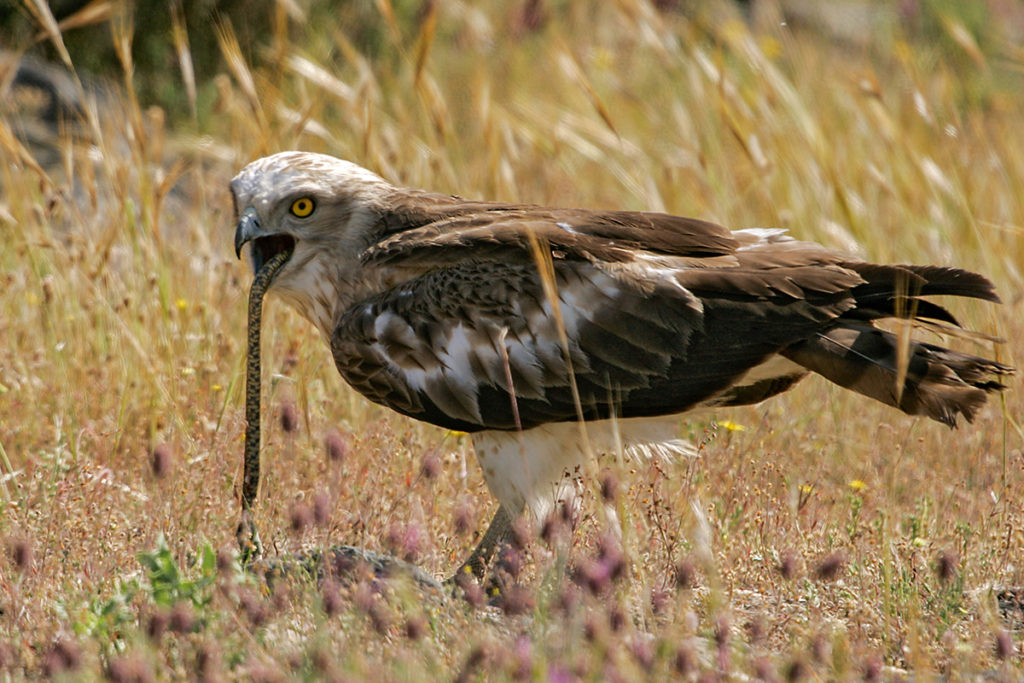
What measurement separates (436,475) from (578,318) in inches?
29.6

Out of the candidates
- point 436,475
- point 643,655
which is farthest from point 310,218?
point 643,655

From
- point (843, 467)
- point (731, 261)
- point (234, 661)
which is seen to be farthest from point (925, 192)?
point (234, 661)

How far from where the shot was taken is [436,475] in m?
3.77

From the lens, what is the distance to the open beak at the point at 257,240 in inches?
172

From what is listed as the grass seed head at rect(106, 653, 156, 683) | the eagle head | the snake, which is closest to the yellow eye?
the eagle head

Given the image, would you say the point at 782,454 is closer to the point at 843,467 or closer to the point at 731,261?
the point at 843,467

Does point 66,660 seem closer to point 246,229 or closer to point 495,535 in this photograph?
point 495,535

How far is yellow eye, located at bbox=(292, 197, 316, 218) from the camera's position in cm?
452

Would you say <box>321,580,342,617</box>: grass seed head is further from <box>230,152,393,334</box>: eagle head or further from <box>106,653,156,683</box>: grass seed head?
<box>230,152,393,334</box>: eagle head

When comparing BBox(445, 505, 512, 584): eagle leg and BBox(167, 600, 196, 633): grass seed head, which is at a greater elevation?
BBox(167, 600, 196, 633): grass seed head

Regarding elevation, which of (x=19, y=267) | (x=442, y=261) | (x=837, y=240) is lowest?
(x=19, y=267)

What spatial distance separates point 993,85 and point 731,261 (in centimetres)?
944

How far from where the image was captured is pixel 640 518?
4.29m

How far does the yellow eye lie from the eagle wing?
1.26 ft
